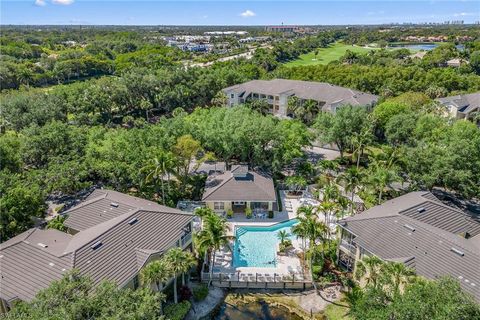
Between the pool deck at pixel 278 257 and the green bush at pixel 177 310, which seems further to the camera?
the pool deck at pixel 278 257

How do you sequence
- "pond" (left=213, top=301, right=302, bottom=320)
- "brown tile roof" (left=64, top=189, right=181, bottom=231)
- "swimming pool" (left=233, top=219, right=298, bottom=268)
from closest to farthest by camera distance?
"pond" (left=213, top=301, right=302, bottom=320) < "brown tile roof" (left=64, top=189, right=181, bottom=231) < "swimming pool" (left=233, top=219, right=298, bottom=268)

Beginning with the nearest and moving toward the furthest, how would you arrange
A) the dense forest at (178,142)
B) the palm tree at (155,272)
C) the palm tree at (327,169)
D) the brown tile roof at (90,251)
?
the palm tree at (155,272) → the brown tile roof at (90,251) → the dense forest at (178,142) → the palm tree at (327,169)

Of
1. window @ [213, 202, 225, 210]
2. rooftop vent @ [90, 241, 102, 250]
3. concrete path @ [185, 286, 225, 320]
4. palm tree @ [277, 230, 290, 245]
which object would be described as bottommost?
concrete path @ [185, 286, 225, 320]

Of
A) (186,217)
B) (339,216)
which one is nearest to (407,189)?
(339,216)

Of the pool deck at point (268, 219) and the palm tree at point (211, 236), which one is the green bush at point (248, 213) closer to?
the pool deck at point (268, 219)

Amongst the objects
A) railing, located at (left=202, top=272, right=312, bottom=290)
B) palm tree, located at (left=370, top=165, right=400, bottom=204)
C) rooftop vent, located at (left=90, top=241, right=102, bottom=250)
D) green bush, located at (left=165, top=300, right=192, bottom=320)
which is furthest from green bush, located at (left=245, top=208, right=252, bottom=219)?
rooftop vent, located at (left=90, top=241, right=102, bottom=250)

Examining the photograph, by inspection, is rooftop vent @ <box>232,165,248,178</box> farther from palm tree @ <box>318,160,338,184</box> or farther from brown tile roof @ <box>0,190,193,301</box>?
brown tile roof @ <box>0,190,193,301</box>

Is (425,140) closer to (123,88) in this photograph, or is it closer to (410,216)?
(410,216)

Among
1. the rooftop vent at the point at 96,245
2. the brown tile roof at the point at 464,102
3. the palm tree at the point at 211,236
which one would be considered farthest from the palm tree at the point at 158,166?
the brown tile roof at the point at 464,102
